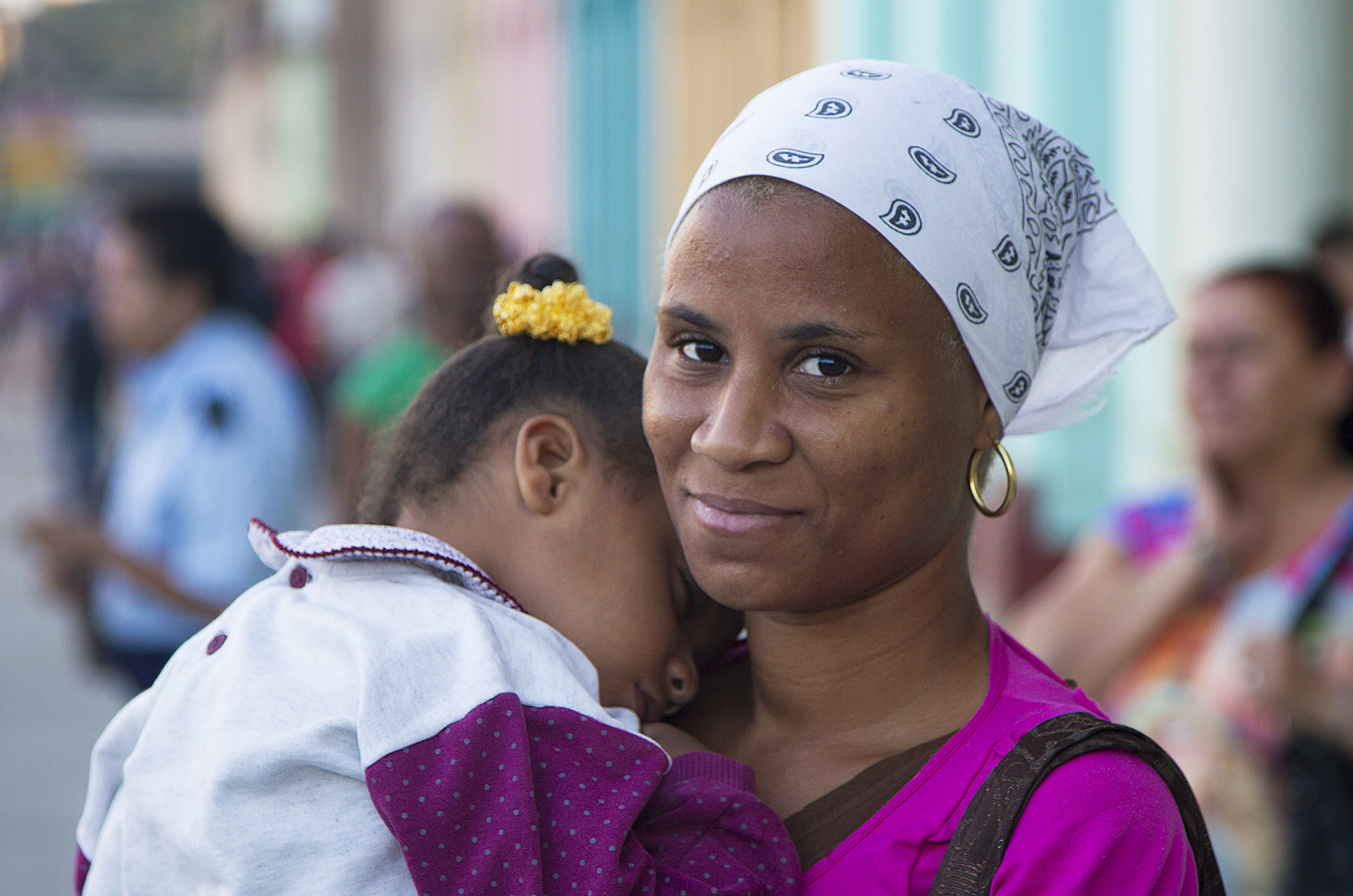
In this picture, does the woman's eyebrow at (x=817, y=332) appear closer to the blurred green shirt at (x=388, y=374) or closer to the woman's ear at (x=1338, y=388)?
the woman's ear at (x=1338, y=388)

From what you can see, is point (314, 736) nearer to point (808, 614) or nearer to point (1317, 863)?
point (808, 614)

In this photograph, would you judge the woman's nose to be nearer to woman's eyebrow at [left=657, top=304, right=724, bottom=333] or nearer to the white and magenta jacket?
woman's eyebrow at [left=657, top=304, right=724, bottom=333]

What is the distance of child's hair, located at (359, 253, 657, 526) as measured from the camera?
74.9 inches

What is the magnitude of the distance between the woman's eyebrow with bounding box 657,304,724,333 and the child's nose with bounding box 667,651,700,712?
0.48 metres

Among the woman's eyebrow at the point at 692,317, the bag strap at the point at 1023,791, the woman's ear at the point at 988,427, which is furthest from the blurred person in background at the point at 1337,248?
the woman's eyebrow at the point at 692,317

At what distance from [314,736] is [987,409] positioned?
0.78m

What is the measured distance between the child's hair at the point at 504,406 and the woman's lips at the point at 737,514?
31 centimetres

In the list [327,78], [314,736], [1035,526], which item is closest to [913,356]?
[314,736]

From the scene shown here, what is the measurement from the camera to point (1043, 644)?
156 inches

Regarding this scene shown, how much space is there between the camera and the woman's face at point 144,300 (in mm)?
4660

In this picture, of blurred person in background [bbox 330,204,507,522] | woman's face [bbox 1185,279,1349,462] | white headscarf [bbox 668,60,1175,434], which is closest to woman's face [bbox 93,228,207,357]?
blurred person in background [bbox 330,204,507,522]

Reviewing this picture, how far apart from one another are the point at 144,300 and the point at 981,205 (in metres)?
3.61

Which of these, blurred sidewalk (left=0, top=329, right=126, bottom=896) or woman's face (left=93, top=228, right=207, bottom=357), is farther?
blurred sidewalk (left=0, top=329, right=126, bottom=896)

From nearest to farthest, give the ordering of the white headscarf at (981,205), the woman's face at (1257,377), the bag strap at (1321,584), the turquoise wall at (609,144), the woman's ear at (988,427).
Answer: the white headscarf at (981,205) < the woman's ear at (988,427) < the bag strap at (1321,584) < the woman's face at (1257,377) < the turquoise wall at (609,144)
